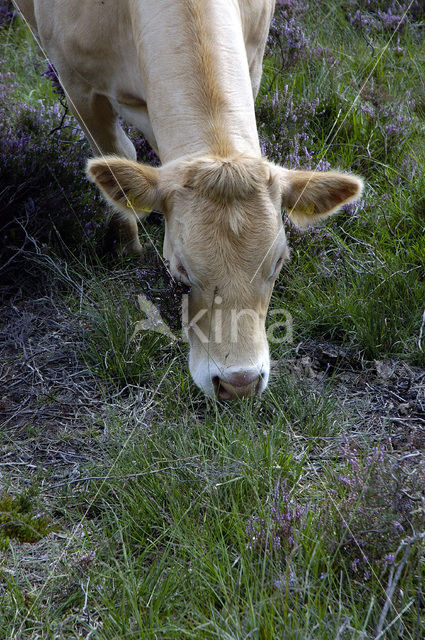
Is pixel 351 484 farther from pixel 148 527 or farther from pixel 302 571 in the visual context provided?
pixel 148 527

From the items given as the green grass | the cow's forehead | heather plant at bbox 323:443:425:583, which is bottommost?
the green grass

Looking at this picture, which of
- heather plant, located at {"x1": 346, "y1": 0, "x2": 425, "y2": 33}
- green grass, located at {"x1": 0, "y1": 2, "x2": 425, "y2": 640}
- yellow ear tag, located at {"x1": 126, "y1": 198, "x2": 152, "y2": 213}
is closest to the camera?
green grass, located at {"x1": 0, "y1": 2, "x2": 425, "y2": 640}

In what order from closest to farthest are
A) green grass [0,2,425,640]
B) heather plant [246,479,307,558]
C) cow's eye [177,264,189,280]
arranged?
green grass [0,2,425,640] → heather plant [246,479,307,558] → cow's eye [177,264,189,280]

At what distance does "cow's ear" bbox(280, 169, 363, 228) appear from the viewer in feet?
11.2

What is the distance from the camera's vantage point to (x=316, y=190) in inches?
135

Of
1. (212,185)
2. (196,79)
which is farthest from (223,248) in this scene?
(196,79)

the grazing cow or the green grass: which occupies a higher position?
the grazing cow

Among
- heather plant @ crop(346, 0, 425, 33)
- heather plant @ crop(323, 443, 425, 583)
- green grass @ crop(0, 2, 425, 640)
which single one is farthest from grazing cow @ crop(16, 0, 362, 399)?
heather plant @ crop(346, 0, 425, 33)

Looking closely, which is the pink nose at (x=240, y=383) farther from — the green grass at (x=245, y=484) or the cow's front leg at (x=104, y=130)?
the cow's front leg at (x=104, y=130)

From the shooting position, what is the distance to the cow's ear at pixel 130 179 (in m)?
3.27

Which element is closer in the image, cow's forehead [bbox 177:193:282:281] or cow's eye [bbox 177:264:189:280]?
cow's forehead [bbox 177:193:282:281]

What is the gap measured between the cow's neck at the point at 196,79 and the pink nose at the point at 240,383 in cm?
90

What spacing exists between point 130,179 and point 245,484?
137 cm

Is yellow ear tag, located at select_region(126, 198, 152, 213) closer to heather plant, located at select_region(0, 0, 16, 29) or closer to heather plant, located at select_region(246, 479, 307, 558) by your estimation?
heather plant, located at select_region(246, 479, 307, 558)
